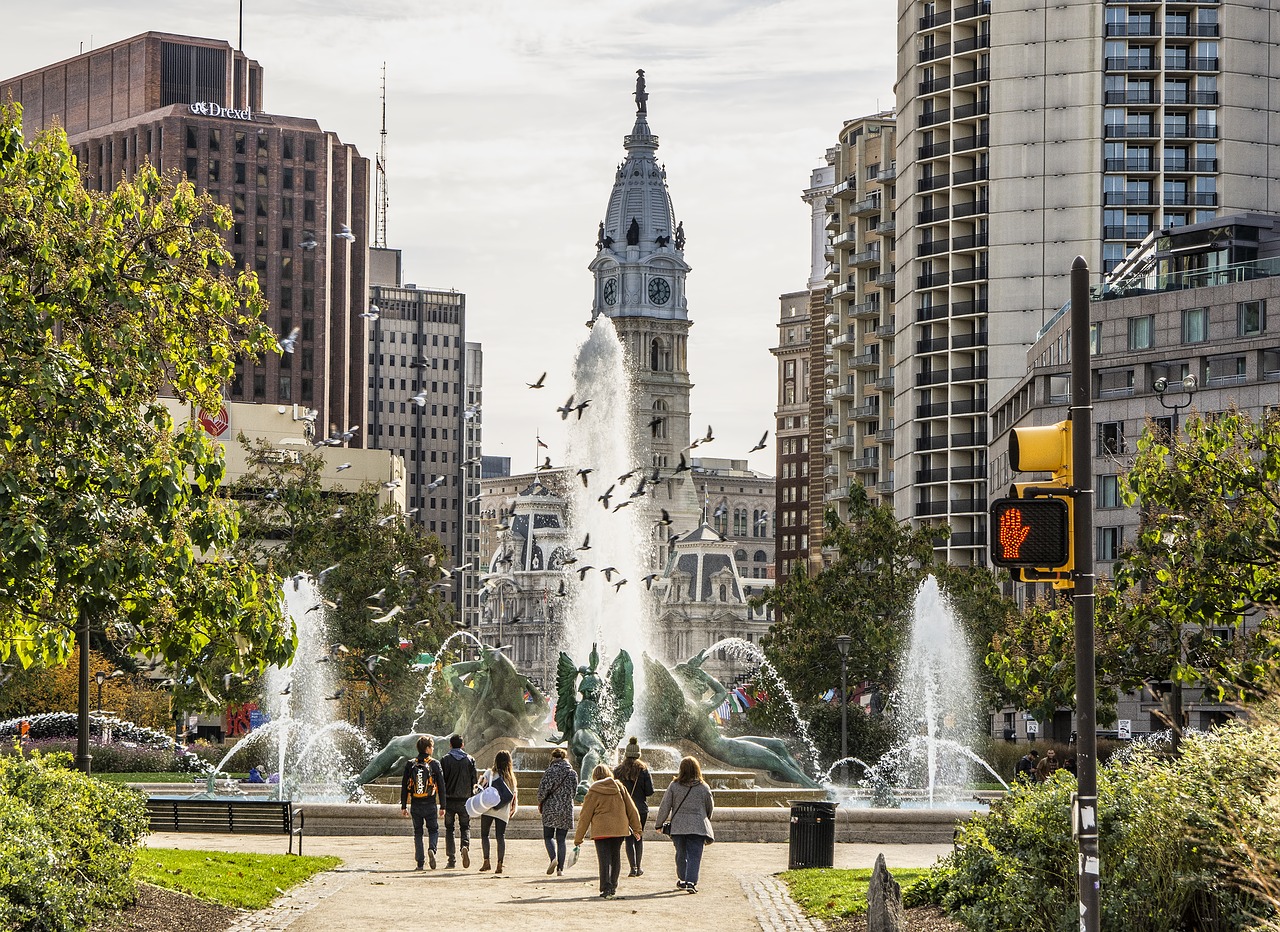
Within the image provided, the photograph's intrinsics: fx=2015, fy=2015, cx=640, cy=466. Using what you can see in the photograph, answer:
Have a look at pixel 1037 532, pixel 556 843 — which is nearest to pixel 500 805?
pixel 556 843

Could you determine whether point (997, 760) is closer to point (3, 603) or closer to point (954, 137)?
point (3, 603)

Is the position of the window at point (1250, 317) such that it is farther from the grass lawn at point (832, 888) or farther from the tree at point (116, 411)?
the tree at point (116, 411)

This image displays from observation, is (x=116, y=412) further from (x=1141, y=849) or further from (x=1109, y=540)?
(x=1109, y=540)

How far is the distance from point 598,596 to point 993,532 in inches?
2127

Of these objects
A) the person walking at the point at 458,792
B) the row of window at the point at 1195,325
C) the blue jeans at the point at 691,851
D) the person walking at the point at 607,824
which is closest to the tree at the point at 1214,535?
the blue jeans at the point at 691,851

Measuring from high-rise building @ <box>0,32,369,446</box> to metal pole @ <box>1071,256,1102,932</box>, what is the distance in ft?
495

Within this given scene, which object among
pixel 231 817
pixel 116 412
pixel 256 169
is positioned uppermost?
pixel 256 169

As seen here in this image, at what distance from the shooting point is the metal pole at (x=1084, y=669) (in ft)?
47.1

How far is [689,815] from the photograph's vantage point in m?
23.9

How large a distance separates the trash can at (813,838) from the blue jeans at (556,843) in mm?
3173

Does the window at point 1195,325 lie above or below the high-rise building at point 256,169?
below

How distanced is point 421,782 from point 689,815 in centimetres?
419

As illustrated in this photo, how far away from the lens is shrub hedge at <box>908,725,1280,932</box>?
15.2 meters

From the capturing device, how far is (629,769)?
88.5 feet
